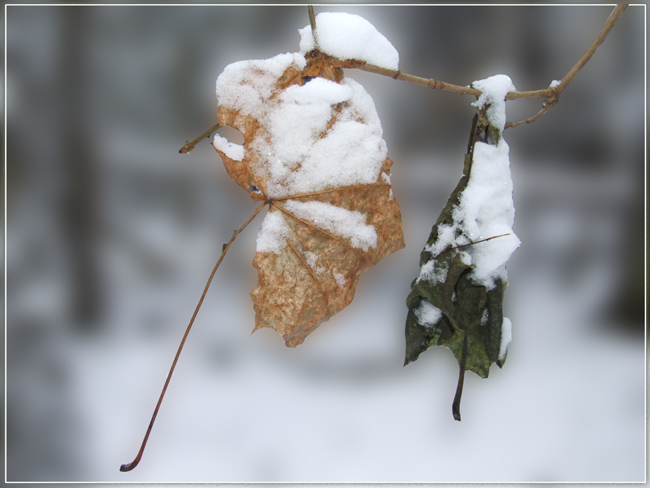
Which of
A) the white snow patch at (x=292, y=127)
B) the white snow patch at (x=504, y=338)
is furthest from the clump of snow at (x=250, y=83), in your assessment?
the white snow patch at (x=504, y=338)

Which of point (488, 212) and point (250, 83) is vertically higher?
point (250, 83)

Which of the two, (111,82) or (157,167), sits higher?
(111,82)

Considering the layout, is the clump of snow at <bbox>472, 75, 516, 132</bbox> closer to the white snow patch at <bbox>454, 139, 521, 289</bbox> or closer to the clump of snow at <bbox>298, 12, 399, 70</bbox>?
the white snow patch at <bbox>454, 139, 521, 289</bbox>

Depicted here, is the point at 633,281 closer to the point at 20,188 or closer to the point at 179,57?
the point at 179,57

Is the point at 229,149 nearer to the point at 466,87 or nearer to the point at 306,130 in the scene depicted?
the point at 306,130

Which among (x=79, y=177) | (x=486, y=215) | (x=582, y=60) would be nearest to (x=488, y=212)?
(x=486, y=215)

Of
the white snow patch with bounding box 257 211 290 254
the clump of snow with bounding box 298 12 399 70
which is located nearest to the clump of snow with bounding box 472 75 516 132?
the clump of snow with bounding box 298 12 399 70

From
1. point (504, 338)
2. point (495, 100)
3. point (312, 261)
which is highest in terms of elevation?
point (495, 100)

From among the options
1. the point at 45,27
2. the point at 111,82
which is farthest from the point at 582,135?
the point at 45,27
